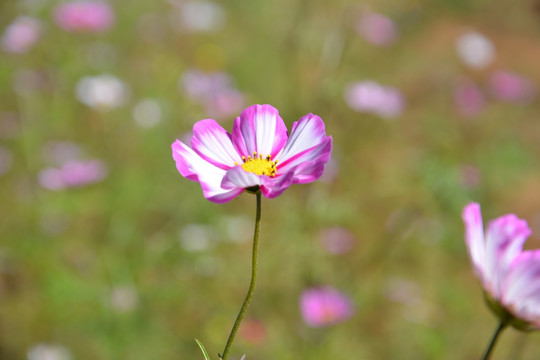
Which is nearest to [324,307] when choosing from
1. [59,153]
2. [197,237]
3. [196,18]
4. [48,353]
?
[197,237]

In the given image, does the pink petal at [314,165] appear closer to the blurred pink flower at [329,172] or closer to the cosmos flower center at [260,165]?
the cosmos flower center at [260,165]

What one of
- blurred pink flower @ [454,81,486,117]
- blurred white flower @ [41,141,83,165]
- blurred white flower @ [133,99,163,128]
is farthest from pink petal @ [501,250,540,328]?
blurred white flower @ [133,99,163,128]

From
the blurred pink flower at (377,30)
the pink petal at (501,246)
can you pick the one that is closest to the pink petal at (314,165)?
the pink petal at (501,246)

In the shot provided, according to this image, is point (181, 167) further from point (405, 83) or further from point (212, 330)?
point (405, 83)

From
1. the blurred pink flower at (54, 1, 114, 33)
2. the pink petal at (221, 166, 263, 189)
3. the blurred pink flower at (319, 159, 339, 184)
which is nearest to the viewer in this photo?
the pink petal at (221, 166, 263, 189)

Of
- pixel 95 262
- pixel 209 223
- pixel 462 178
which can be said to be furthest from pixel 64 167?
pixel 462 178

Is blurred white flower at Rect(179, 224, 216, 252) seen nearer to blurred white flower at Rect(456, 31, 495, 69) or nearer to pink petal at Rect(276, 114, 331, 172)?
pink petal at Rect(276, 114, 331, 172)
